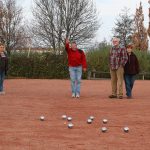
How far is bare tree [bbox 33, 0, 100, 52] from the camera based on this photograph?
50656 millimetres

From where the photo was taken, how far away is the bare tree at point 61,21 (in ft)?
166

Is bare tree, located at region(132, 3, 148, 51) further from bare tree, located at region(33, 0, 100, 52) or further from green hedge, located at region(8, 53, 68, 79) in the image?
green hedge, located at region(8, 53, 68, 79)

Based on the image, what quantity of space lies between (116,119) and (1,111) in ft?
8.81

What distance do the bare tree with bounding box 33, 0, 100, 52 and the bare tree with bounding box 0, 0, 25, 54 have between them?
183 cm

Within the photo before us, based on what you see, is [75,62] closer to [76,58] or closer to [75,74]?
[76,58]

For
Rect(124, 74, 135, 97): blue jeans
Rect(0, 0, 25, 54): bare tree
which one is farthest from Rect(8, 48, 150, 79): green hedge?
Rect(124, 74, 135, 97): blue jeans

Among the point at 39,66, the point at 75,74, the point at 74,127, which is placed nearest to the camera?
the point at 74,127

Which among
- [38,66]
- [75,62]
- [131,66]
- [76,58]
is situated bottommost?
[38,66]

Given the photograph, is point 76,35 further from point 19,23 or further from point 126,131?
point 126,131

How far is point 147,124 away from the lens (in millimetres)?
9211

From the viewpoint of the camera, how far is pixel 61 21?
51.9 m

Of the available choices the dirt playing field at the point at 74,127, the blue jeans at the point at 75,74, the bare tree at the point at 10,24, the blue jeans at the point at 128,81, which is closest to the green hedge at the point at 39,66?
the bare tree at the point at 10,24

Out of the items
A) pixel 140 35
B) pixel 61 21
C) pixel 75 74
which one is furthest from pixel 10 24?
pixel 75 74

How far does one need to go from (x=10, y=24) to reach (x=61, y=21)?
5442 millimetres
